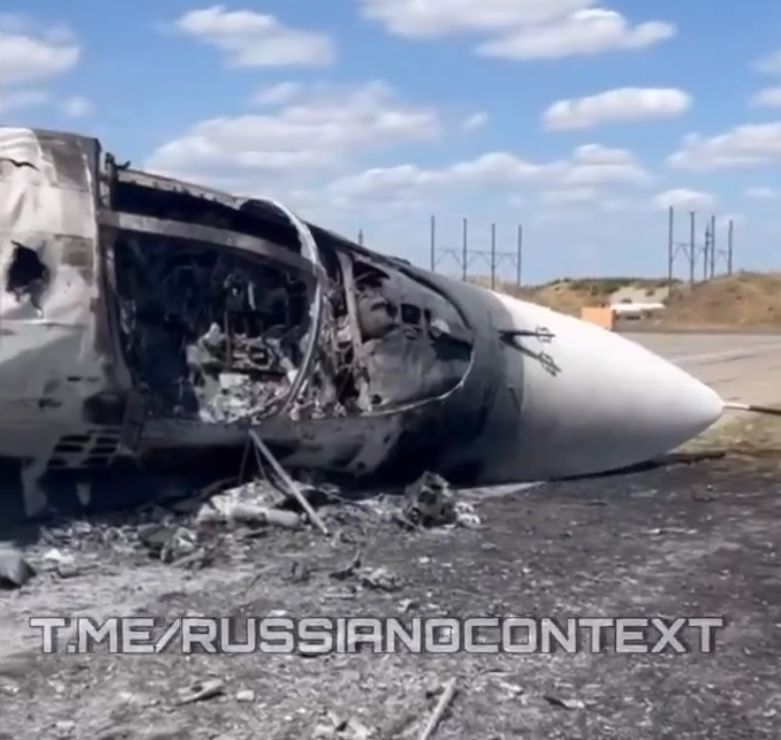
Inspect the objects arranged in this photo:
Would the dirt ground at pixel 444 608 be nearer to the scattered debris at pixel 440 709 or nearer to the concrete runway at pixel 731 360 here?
the scattered debris at pixel 440 709

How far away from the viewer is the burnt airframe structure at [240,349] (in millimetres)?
9359

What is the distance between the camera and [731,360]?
34.2 m

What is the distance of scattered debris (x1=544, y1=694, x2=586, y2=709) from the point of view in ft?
21.4

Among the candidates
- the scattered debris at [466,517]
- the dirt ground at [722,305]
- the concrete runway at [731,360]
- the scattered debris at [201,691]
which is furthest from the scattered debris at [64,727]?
the dirt ground at [722,305]

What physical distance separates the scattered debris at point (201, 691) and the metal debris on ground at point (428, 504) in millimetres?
4252

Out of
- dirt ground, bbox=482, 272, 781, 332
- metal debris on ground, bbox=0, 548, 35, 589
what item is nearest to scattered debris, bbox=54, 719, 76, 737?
metal debris on ground, bbox=0, 548, 35, 589

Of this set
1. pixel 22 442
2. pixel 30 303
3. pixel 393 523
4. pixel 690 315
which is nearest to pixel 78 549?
pixel 22 442

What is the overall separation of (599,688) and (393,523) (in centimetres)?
421

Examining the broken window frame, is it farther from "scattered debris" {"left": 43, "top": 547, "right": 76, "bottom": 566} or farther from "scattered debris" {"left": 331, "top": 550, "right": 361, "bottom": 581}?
"scattered debris" {"left": 331, "top": 550, "right": 361, "bottom": 581}

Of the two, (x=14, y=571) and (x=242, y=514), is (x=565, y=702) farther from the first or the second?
(x=242, y=514)

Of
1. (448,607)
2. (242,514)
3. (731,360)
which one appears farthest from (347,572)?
(731,360)

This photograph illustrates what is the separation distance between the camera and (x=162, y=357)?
10852 millimetres

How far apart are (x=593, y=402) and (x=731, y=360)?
72.6ft

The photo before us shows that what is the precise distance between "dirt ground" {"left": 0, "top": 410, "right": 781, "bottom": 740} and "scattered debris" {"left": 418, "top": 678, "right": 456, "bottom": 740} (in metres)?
0.04
